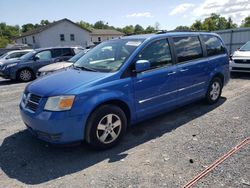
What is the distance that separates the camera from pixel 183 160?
3.71 meters

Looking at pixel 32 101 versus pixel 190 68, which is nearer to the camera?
pixel 32 101

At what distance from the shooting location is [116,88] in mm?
4086

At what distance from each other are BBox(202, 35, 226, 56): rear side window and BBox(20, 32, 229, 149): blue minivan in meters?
0.13

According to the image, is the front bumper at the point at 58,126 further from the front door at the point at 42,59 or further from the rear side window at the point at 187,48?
the front door at the point at 42,59

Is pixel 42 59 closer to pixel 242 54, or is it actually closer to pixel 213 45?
pixel 213 45

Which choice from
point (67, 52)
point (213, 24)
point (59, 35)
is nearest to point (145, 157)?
point (67, 52)

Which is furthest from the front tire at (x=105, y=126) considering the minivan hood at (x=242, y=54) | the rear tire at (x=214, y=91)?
the minivan hood at (x=242, y=54)

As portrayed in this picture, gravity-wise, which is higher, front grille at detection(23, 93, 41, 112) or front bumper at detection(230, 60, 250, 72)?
front grille at detection(23, 93, 41, 112)

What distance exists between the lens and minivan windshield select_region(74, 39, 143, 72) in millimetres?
4438

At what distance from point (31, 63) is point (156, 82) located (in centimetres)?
943

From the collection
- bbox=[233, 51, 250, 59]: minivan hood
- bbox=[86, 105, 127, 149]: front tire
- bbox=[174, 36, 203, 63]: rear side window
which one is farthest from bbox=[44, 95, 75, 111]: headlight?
bbox=[233, 51, 250, 59]: minivan hood

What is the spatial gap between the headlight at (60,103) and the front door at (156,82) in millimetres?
1203

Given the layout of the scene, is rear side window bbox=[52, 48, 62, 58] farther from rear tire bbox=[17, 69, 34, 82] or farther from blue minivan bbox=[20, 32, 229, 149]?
blue minivan bbox=[20, 32, 229, 149]

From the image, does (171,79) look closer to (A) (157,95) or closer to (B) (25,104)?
(A) (157,95)
